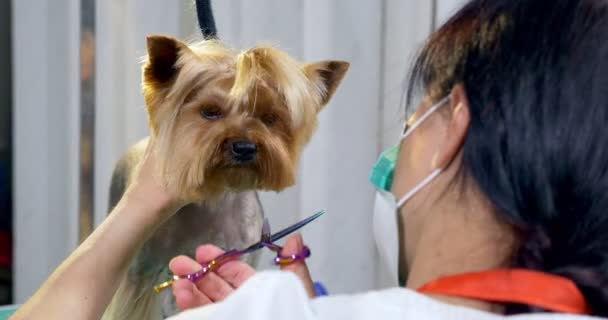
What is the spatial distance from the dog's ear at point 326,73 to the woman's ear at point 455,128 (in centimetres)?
38

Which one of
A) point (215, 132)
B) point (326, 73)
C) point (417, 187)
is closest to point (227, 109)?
point (215, 132)

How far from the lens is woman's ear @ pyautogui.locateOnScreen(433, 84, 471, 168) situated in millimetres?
504

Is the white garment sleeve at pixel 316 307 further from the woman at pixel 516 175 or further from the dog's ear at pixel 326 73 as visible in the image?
the dog's ear at pixel 326 73

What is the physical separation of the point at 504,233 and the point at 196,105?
499mm

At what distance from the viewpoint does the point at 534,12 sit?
0.50 meters

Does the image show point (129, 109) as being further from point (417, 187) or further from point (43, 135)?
→ point (417, 187)

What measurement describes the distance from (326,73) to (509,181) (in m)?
0.47

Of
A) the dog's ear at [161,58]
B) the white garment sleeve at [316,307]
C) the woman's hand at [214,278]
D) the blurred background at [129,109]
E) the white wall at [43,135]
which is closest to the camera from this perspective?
the white garment sleeve at [316,307]

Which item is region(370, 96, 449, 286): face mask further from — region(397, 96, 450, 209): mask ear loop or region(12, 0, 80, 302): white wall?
region(12, 0, 80, 302): white wall

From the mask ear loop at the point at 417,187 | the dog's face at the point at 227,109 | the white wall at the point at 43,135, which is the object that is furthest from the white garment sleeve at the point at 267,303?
the white wall at the point at 43,135

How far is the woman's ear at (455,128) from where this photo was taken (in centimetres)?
50

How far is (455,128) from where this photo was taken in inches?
20.2

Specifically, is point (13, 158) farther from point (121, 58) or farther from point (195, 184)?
point (195, 184)

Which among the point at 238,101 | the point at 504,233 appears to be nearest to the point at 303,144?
the point at 238,101
